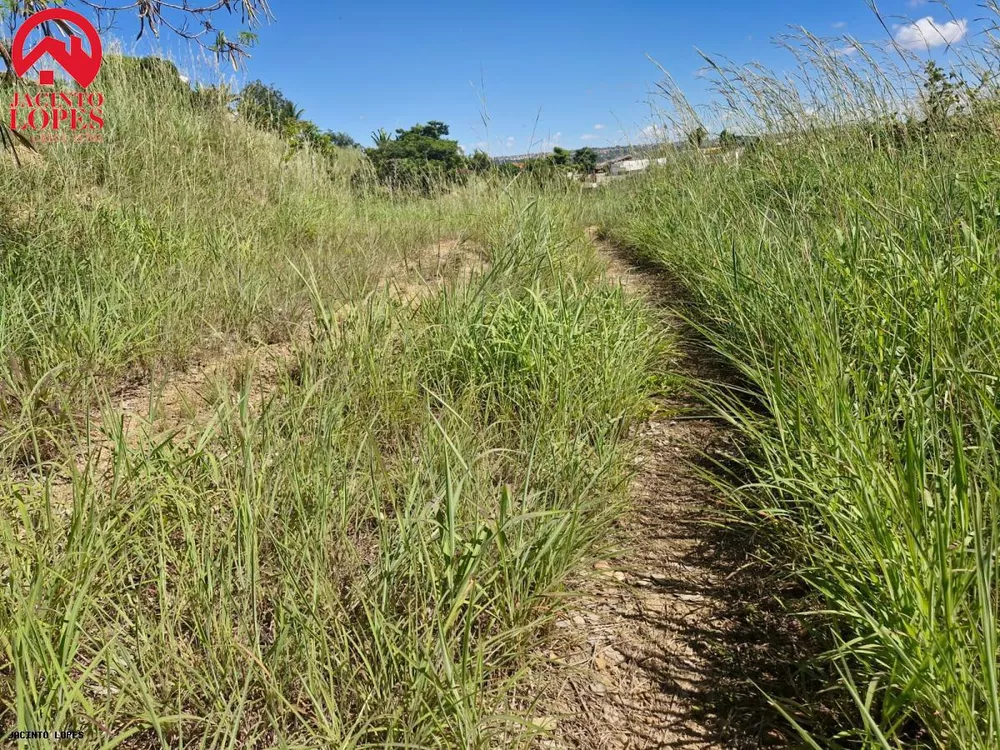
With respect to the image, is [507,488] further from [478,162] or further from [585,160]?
[585,160]

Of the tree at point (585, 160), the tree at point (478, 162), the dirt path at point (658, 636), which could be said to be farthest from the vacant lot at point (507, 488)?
the tree at point (585, 160)

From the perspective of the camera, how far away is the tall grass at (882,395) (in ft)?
2.94

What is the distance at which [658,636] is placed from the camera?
130 cm

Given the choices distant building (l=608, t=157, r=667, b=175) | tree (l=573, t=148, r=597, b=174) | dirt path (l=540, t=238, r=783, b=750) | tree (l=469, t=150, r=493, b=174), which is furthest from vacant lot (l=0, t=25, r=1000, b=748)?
distant building (l=608, t=157, r=667, b=175)

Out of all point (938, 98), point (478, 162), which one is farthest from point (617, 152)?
point (938, 98)

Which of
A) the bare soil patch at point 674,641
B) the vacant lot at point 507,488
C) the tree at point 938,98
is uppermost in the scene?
the tree at point 938,98

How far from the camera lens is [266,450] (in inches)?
49.9

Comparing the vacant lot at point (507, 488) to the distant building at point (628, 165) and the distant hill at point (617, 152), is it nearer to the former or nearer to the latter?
the distant hill at point (617, 152)

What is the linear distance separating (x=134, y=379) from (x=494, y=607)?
72.8 inches

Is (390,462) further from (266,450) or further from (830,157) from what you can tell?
(830,157)

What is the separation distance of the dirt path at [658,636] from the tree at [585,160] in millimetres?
4985

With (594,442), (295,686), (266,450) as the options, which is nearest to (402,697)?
(295,686)

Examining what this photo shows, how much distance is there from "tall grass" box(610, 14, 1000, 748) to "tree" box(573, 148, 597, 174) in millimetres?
2793

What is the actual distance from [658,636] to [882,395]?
0.78 m
